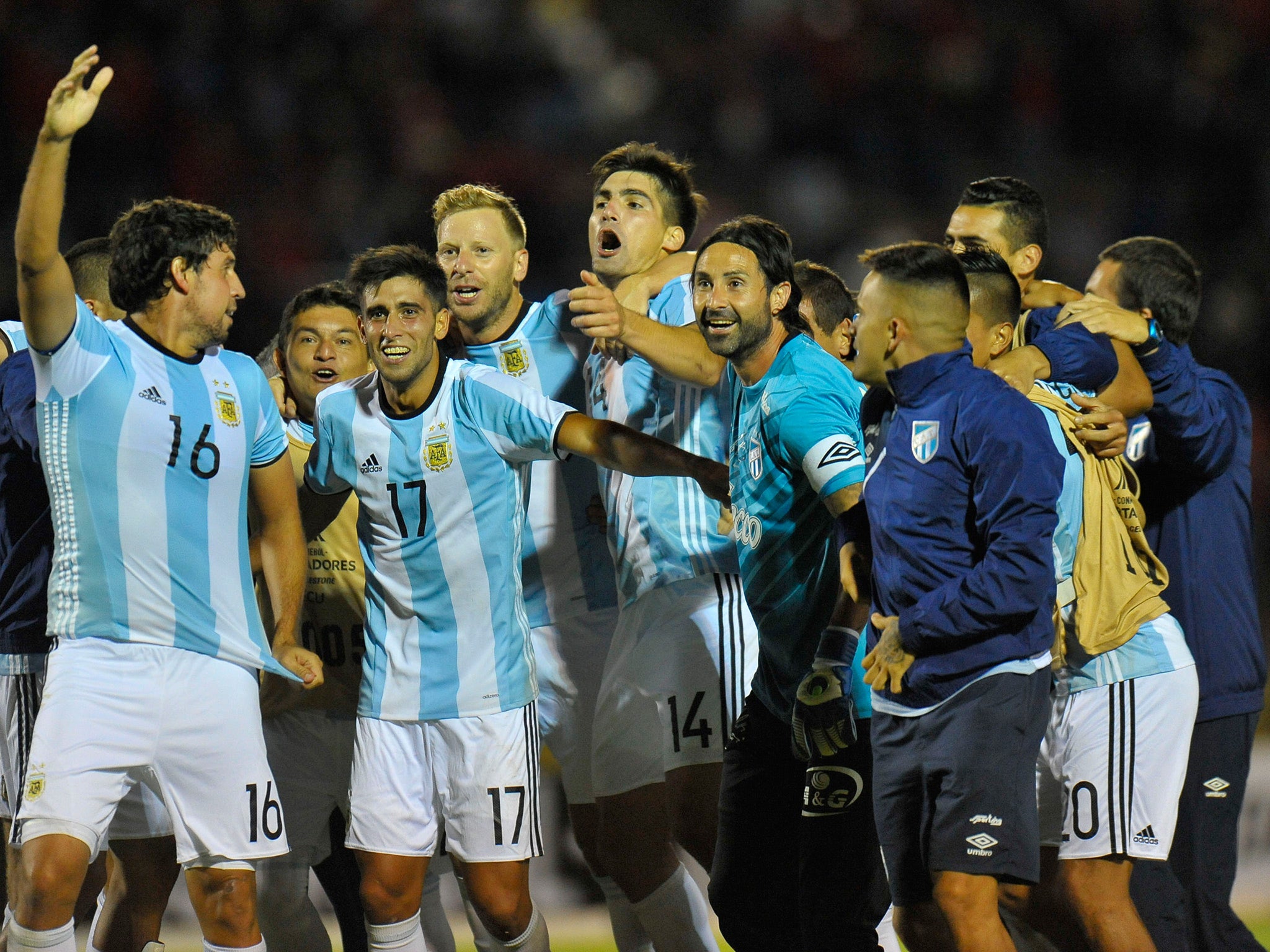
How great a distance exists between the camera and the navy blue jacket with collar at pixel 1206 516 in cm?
480

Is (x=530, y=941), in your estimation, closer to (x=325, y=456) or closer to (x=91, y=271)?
(x=325, y=456)

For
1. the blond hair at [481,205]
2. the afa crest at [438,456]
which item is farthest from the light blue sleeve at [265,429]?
the blond hair at [481,205]

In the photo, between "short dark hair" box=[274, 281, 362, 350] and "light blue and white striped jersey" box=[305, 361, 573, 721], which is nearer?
"light blue and white striped jersey" box=[305, 361, 573, 721]

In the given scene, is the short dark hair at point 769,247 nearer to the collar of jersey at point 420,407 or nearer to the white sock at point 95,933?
the collar of jersey at point 420,407

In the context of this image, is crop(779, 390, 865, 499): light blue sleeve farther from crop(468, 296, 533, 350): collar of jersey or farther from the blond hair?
the blond hair

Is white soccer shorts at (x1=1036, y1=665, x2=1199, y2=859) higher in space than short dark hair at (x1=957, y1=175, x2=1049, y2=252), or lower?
lower

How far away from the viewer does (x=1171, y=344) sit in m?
4.80

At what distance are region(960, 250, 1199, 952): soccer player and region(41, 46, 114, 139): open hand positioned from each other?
2.43 m

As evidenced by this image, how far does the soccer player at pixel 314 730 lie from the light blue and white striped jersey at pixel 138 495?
0.85m

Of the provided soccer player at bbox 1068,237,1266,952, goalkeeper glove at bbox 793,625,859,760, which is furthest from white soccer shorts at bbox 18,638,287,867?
soccer player at bbox 1068,237,1266,952

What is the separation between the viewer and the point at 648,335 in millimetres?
4621

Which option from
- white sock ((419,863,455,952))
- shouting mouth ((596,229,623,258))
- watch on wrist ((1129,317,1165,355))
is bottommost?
white sock ((419,863,455,952))

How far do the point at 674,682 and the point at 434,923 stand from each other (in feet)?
4.84

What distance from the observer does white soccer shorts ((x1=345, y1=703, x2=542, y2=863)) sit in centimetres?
453
